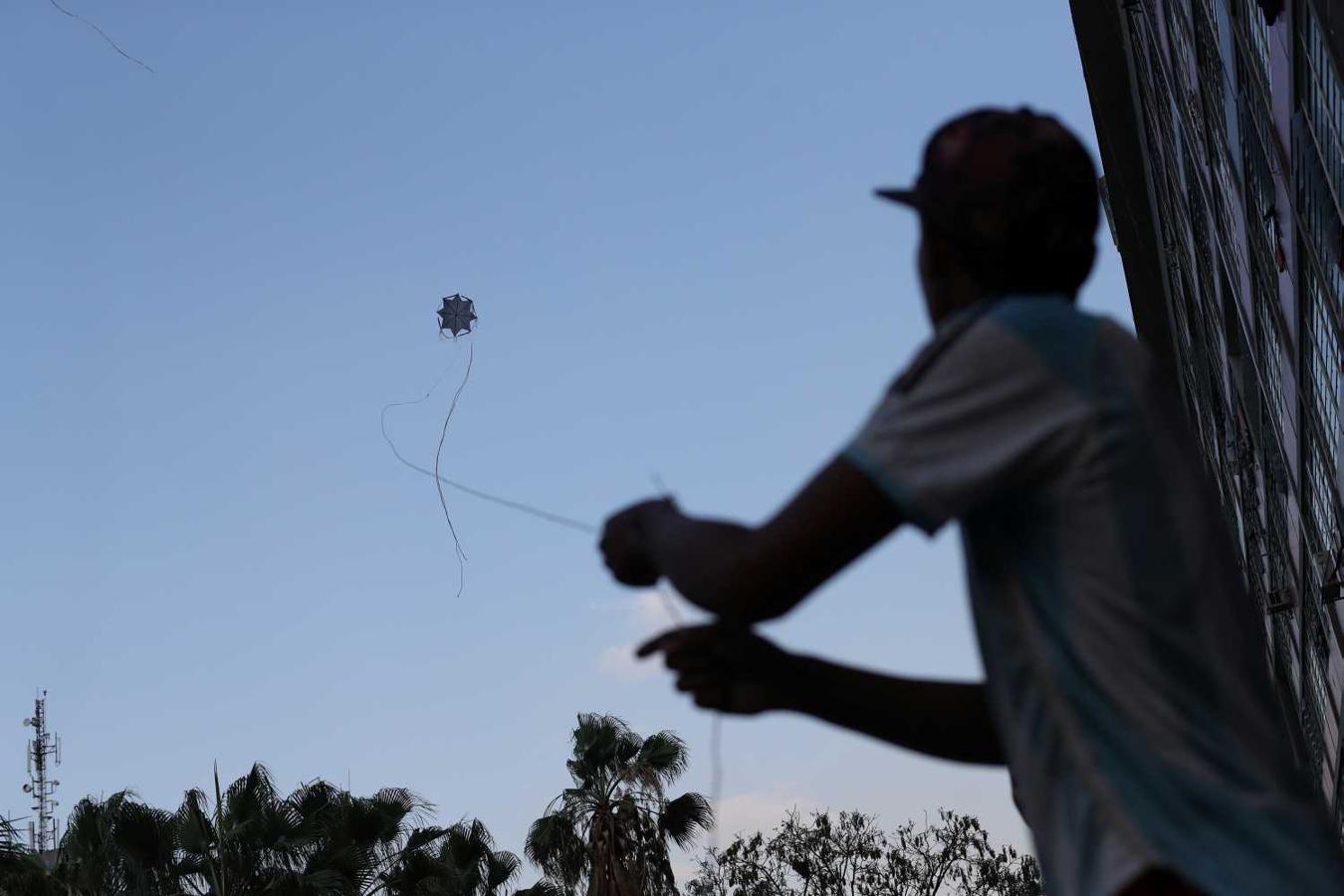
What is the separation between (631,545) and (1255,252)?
73.3ft

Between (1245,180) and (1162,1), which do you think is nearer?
(1245,180)

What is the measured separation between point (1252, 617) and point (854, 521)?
1.32 ft

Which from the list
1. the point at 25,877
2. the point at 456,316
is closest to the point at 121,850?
the point at 25,877

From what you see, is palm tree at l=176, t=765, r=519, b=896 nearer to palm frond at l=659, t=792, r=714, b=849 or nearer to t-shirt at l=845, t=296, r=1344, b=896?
palm frond at l=659, t=792, r=714, b=849

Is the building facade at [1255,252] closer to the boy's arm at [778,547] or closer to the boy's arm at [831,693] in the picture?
the boy's arm at [831,693]

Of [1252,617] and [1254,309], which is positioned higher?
[1254,309]

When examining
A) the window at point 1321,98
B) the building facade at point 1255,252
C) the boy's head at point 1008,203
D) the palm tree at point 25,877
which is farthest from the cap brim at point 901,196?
the palm tree at point 25,877

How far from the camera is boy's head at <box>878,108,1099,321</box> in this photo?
161cm

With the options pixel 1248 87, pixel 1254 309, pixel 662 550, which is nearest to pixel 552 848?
pixel 1254 309

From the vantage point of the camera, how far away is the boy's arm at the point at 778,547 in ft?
5.04

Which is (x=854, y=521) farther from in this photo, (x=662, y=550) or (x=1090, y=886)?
(x=1090, y=886)

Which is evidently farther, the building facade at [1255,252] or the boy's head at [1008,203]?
the building facade at [1255,252]

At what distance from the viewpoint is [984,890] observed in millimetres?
37469

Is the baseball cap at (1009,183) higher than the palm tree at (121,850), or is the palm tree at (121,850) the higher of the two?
the palm tree at (121,850)
